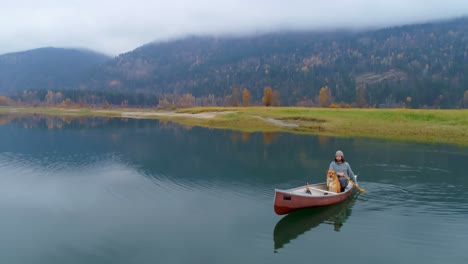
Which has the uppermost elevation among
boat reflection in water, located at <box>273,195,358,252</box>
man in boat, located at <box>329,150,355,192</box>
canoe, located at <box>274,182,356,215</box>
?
man in boat, located at <box>329,150,355,192</box>

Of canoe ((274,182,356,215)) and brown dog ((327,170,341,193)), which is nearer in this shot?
canoe ((274,182,356,215))

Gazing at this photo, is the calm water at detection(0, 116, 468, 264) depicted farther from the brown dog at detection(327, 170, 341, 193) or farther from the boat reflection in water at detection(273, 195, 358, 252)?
the brown dog at detection(327, 170, 341, 193)

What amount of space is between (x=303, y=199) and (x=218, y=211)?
491 cm

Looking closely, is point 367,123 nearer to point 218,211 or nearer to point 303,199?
point 303,199

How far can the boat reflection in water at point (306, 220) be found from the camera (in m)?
18.3

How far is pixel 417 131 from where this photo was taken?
64125 mm

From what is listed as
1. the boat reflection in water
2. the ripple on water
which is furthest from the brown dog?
the ripple on water

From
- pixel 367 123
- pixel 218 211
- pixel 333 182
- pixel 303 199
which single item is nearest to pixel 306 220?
pixel 303 199

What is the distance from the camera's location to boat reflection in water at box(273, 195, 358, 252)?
18.3m

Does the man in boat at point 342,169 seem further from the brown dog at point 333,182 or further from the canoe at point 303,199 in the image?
the canoe at point 303,199

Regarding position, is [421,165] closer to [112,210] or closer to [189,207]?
[189,207]

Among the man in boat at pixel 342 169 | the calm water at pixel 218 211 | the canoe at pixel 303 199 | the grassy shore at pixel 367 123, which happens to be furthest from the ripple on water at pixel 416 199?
the grassy shore at pixel 367 123

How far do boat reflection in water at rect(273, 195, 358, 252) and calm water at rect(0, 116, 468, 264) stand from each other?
0.06 m

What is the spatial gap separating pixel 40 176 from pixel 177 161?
493 inches
